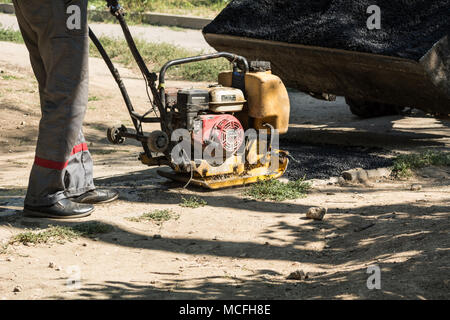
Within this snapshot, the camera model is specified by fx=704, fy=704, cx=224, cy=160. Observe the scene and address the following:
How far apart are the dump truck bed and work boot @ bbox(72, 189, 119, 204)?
3040mm

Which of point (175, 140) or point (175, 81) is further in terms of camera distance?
point (175, 81)

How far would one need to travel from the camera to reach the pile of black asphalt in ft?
23.1

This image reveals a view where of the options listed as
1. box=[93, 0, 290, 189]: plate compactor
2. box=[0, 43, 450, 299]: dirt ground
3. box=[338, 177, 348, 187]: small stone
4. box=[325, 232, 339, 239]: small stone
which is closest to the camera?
box=[0, 43, 450, 299]: dirt ground

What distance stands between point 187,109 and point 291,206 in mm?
1138

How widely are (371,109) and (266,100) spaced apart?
426 centimetres

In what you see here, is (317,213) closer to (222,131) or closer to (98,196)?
(222,131)

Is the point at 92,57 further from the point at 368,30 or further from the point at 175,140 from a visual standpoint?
the point at 175,140

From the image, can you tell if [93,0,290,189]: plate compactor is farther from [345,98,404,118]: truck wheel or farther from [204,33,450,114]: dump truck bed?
[345,98,404,118]: truck wheel

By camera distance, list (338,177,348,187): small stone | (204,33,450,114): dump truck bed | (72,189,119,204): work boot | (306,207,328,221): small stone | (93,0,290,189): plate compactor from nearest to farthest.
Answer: (306,207,328,221): small stone, (72,189,119,204): work boot, (93,0,290,189): plate compactor, (338,177,348,187): small stone, (204,33,450,114): dump truck bed

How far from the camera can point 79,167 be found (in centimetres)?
525

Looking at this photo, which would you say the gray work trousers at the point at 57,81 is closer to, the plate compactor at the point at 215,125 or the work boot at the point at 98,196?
the work boot at the point at 98,196

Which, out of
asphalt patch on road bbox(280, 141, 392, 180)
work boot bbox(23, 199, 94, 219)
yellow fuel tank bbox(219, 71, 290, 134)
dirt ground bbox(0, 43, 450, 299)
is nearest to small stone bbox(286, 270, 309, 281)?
dirt ground bbox(0, 43, 450, 299)

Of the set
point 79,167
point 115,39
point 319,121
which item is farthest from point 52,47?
point 115,39

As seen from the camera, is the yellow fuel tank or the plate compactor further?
the yellow fuel tank
